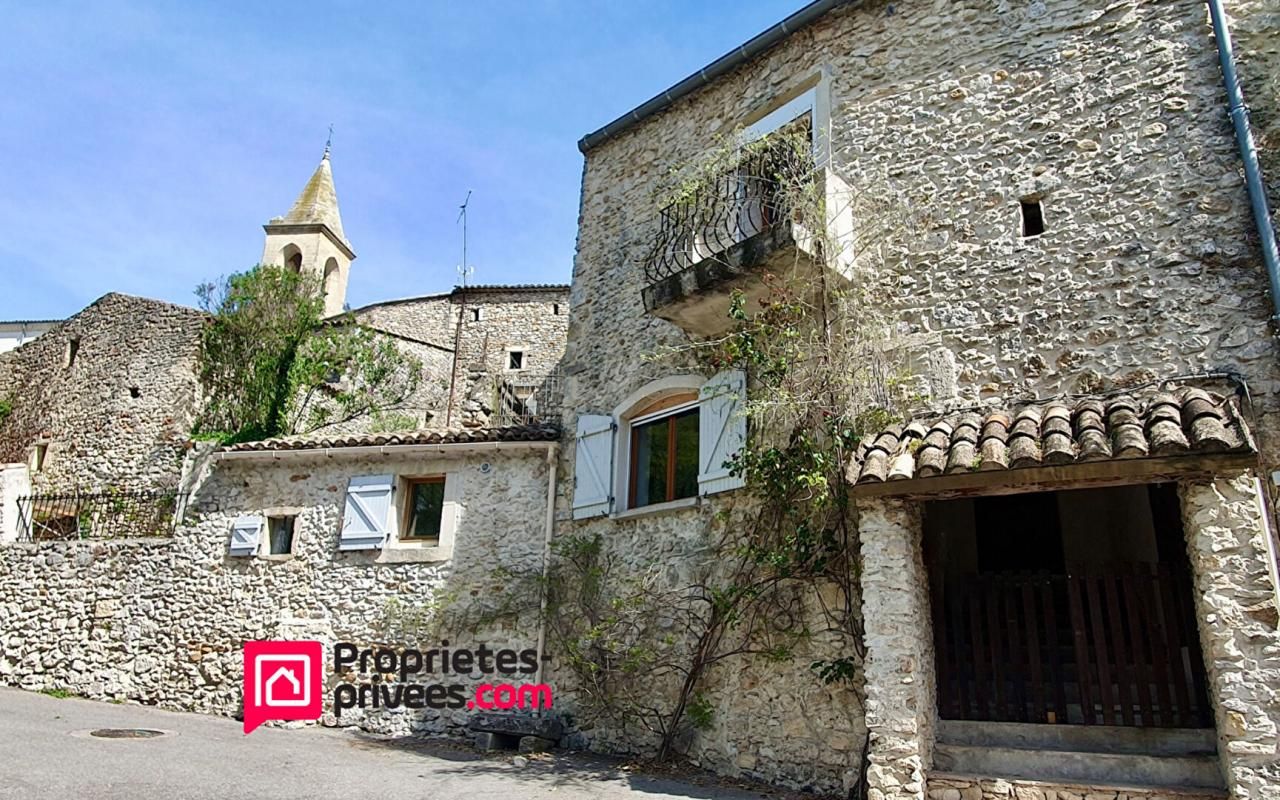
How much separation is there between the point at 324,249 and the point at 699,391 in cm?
2684

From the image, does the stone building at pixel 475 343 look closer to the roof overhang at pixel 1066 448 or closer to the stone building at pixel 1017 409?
the stone building at pixel 1017 409

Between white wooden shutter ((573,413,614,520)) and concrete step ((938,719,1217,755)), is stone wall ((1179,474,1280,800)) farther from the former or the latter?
white wooden shutter ((573,413,614,520))

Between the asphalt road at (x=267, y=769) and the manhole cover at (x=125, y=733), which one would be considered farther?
the manhole cover at (x=125, y=733)

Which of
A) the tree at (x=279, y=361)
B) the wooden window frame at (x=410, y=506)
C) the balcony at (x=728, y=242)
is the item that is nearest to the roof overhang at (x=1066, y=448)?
the balcony at (x=728, y=242)

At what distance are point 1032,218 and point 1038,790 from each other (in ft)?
14.5

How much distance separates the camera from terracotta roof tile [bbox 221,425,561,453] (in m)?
10.2

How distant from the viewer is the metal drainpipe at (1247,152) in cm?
592

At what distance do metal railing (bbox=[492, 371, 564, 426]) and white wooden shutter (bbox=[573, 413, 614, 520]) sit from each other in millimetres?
3964

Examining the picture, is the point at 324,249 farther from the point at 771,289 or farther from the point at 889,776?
the point at 889,776

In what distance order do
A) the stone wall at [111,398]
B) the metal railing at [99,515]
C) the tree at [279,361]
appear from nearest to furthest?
the metal railing at [99,515], the tree at [279,361], the stone wall at [111,398]

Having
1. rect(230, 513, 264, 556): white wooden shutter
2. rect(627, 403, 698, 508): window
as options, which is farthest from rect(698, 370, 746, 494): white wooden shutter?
rect(230, 513, 264, 556): white wooden shutter

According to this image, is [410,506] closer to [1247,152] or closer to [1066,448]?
[1066,448]

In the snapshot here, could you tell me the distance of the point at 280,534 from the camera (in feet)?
36.8

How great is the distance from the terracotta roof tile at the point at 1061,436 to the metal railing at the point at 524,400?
26.7 ft
